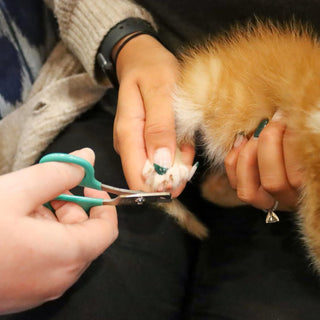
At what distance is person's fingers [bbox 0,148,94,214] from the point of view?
15.8 inches

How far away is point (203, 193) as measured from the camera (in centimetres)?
83

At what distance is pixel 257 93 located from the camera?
58 cm

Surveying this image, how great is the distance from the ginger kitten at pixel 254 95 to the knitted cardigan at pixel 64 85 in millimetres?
254

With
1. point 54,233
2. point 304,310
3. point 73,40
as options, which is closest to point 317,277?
point 304,310

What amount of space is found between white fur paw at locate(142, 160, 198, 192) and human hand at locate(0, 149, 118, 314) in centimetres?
14

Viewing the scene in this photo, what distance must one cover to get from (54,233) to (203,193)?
1.56 feet

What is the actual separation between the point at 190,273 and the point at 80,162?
431mm

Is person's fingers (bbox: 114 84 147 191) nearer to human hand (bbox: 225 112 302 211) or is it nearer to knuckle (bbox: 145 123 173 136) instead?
knuckle (bbox: 145 123 173 136)

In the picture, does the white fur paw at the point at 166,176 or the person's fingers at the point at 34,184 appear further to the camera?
the white fur paw at the point at 166,176

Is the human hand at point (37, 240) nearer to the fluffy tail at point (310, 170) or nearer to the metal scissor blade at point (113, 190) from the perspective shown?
the metal scissor blade at point (113, 190)

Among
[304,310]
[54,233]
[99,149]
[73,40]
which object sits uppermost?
[73,40]

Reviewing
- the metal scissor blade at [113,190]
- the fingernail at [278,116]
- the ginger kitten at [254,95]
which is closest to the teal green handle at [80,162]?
the metal scissor blade at [113,190]

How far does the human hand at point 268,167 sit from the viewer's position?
0.55 meters

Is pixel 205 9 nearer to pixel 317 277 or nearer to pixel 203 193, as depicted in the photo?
pixel 203 193
